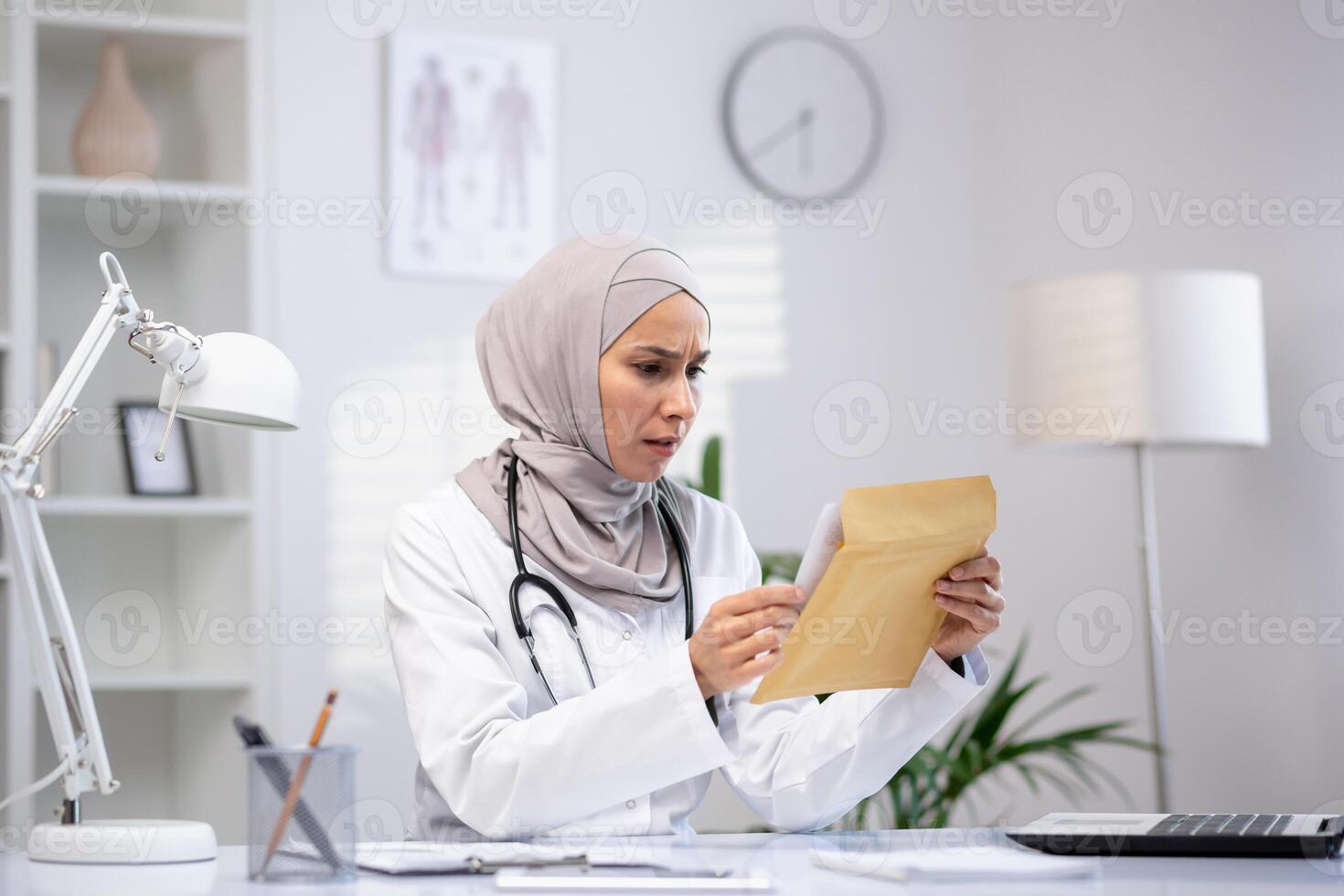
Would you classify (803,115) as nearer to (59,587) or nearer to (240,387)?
(240,387)

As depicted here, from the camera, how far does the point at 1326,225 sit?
111 inches

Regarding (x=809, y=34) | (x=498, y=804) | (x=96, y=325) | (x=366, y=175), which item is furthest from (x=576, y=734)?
(x=809, y=34)

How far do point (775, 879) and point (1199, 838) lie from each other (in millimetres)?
412

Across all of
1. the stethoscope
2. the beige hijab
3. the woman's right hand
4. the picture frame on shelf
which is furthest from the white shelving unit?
the woman's right hand

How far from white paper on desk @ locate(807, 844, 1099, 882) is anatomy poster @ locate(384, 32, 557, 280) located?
88.1 inches

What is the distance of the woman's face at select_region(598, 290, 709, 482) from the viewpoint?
1661 millimetres

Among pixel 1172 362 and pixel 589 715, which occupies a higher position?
pixel 1172 362

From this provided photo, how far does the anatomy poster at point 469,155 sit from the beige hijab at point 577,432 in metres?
1.51

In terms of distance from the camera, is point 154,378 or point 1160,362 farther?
point 154,378

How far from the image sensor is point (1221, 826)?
1.31 m

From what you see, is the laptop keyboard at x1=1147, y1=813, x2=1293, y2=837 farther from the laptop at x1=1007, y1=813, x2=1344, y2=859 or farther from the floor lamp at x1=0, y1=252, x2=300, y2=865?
the floor lamp at x1=0, y1=252, x2=300, y2=865

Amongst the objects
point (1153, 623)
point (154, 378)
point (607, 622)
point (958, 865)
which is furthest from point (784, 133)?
point (958, 865)

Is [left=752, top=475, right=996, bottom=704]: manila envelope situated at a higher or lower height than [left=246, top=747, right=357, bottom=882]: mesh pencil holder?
higher

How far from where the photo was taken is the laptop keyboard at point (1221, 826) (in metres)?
1.27
